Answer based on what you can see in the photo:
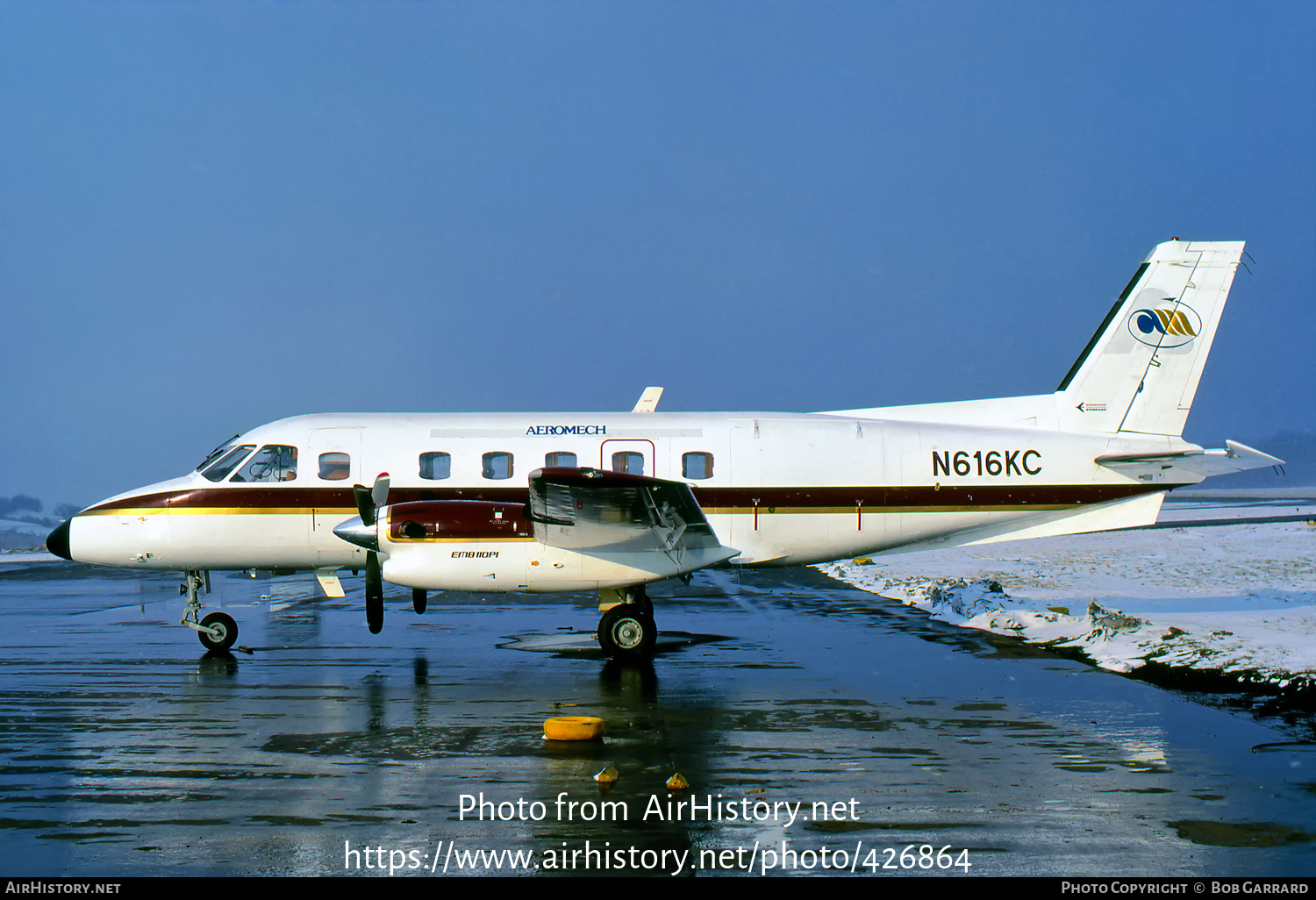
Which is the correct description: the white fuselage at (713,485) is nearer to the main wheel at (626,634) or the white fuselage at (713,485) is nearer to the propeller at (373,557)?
Result: the propeller at (373,557)

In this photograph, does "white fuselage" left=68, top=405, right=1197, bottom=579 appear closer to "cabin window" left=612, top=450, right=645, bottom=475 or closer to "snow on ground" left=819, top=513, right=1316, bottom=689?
"cabin window" left=612, top=450, right=645, bottom=475

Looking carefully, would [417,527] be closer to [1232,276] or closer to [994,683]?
[994,683]

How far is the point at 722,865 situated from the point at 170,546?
11912 millimetres

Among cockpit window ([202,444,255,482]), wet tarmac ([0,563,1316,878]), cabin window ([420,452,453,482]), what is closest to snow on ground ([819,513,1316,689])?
wet tarmac ([0,563,1316,878])

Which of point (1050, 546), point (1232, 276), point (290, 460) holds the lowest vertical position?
point (1050, 546)

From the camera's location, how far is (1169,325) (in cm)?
1558

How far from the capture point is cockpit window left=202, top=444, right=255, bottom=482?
15.3 m

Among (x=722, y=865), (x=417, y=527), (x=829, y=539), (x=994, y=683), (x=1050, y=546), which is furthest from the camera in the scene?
(x=1050, y=546)

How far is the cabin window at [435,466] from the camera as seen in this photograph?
1507 cm

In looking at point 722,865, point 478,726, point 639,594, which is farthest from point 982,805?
point 639,594

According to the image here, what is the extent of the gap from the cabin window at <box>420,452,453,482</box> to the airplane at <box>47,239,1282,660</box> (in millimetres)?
24

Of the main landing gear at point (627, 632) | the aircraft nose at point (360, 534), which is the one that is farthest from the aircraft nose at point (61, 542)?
the main landing gear at point (627, 632)

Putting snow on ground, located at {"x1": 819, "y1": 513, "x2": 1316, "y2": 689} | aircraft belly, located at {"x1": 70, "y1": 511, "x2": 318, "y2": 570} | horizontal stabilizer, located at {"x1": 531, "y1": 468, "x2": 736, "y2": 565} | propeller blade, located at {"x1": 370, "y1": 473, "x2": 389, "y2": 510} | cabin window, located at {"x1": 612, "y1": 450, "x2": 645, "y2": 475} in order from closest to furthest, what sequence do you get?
horizontal stabilizer, located at {"x1": 531, "y1": 468, "x2": 736, "y2": 565} < snow on ground, located at {"x1": 819, "y1": 513, "x2": 1316, "y2": 689} < propeller blade, located at {"x1": 370, "y1": 473, "x2": 389, "y2": 510} < cabin window, located at {"x1": 612, "y1": 450, "x2": 645, "y2": 475} < aircraft belly, located at {"x1": 70, "y1": 511, "x2": 318, "y2": 570}

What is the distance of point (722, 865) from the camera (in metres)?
5.89
